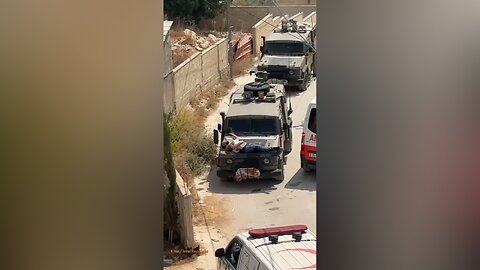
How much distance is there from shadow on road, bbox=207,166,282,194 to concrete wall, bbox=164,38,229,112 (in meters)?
0.43

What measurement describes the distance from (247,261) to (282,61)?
9.39 feet

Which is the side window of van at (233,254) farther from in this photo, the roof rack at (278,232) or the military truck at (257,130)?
the military truck at (257,130)

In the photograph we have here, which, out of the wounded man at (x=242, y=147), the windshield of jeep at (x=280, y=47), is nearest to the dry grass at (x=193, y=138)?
the wounded man at (x=242, y=147)

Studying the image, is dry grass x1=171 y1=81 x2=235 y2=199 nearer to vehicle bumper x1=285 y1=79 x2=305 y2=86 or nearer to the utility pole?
the utility pole

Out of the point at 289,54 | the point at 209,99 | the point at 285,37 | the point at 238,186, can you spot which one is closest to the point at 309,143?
the point at 238,186

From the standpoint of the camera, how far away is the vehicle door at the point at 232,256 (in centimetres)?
184
